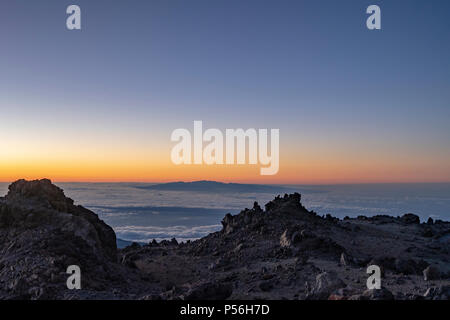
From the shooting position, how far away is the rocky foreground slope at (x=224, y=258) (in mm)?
11766

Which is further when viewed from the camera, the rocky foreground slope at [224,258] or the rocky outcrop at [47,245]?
the rocky outcrop at [47,245]

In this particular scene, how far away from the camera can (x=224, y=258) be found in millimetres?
21266

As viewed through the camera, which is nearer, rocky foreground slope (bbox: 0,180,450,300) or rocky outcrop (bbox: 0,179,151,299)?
rocky foreground slope (bbox: 0,180,450,300)

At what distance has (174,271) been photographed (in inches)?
808

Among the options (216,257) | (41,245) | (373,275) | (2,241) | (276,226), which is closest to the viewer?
(373,275)

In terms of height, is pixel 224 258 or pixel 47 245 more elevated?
pixel 47 245

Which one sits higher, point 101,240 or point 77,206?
point 77,206

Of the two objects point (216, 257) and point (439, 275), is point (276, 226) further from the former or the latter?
point (439, 275)

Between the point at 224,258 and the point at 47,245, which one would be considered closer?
the point at 47,245

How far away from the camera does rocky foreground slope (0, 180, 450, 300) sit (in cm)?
1177
